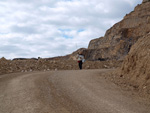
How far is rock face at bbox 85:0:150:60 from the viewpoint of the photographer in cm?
4049

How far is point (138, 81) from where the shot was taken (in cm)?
1100

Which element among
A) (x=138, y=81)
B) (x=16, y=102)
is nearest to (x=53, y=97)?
(x=16, y=102)

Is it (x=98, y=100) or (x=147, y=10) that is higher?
(x=147, y=10)

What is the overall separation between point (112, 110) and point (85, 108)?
2.72 feet

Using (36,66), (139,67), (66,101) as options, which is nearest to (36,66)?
(36,66)

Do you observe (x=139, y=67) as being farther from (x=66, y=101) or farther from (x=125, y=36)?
(x=125, y=36)

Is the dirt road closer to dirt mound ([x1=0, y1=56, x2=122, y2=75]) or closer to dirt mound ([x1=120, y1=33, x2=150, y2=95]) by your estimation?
dirt mound ([x1=120, y1=33, x2=150, y2=95])

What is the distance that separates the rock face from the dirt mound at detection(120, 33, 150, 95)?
25554 millimetres

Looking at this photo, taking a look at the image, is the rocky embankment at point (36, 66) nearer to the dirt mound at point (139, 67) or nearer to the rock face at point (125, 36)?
the dirt mound at point (139, 67)

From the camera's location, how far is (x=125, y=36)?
44906 millimetres

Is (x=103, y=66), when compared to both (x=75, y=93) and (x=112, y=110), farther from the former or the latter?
(x=112, y=110)

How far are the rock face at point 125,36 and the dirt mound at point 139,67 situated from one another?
2555 cm

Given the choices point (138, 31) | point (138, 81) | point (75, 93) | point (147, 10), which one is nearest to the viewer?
point (75, 93)

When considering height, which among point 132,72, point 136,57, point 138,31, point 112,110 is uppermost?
point 138,31
